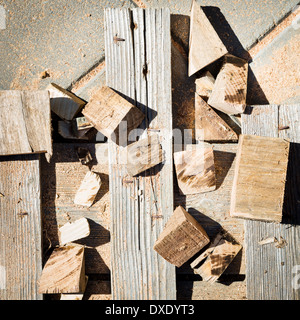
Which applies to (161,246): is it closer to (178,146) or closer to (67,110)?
(178,146)

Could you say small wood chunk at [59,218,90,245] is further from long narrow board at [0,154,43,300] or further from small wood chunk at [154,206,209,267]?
small wood chunk at [154,206,209,267]

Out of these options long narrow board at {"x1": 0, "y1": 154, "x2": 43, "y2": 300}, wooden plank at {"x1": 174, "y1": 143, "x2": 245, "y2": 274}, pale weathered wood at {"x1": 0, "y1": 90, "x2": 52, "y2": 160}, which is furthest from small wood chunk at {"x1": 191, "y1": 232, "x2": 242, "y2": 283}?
pale weathered wood at {"x1": 0, "y1": 90, "x2": 52, "y2": 160}

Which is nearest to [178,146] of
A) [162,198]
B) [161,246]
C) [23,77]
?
[162,198]

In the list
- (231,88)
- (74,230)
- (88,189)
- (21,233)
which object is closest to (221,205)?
(231,88)

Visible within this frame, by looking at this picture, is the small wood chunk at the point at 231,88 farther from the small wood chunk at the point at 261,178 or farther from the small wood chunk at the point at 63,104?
the small wood chunk at the point at 63,104

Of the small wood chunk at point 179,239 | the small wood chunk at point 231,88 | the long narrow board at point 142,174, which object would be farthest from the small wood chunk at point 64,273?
the small wood chunk at point 231,88

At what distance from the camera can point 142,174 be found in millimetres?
2098

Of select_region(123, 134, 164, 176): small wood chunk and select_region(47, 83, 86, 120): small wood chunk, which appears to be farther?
select_region(47, 83, 86, 120): small wood chunk

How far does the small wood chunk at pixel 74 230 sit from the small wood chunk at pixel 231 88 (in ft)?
4.44

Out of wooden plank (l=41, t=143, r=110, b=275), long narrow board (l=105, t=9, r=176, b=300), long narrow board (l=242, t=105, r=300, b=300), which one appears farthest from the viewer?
wooden plank (l=41, t=143, r=110, b=275)

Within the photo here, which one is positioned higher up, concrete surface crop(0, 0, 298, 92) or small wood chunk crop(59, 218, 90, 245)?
concrete surface crop(0, 0, 298, 92)

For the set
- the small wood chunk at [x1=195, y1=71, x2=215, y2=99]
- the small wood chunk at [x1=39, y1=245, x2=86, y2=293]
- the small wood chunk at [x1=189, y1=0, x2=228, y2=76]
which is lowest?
the small wood chunk at [x1=39, y1=245, x2=86, y2=293]

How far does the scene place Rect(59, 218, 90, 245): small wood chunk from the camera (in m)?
2.24

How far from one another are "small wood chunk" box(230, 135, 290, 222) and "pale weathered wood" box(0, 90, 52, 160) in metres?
1.37
